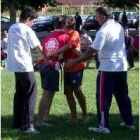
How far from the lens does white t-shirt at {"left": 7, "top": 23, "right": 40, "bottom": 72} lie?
818 cm

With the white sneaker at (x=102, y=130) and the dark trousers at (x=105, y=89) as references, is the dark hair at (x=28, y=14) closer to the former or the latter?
the dark trousers at (x=105, y=89)

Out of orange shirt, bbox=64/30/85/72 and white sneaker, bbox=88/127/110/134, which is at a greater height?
orange shirt, bbox=64/30/85/72

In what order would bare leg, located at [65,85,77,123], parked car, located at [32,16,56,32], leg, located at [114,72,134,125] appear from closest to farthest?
leg, located at [114,72,134,125], bare leg, located at [65,85,77,123], parked car, located at [32,16,56,32]

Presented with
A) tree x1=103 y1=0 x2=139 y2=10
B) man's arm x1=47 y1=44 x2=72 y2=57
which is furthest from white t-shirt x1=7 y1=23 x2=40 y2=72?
tree x1=103 y1=0 x2=139 y2=10

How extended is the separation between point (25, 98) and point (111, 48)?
1432 millimetres

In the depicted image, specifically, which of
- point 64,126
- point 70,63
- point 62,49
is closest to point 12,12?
point 64,126

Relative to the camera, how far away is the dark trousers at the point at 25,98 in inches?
329

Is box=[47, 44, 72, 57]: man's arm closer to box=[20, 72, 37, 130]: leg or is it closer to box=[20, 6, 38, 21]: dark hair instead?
box=[20, 72, 37, 130]: leg

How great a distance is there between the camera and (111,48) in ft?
26.8

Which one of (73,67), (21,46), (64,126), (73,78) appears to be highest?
(21,46)

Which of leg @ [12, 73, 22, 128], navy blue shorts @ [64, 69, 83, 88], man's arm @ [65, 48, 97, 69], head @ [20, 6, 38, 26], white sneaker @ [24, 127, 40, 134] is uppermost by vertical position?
head @ [20, 6, 38, 26]

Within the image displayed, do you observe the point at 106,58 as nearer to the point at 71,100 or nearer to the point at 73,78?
the point at 73,78

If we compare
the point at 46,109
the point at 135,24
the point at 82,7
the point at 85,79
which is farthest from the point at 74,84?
the point at 82,7

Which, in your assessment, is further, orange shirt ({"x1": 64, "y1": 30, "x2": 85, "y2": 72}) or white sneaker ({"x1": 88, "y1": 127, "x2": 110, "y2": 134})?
orange shirt ({"x1": 64, "y1": 30, "x2": 85, "y2": 72})
